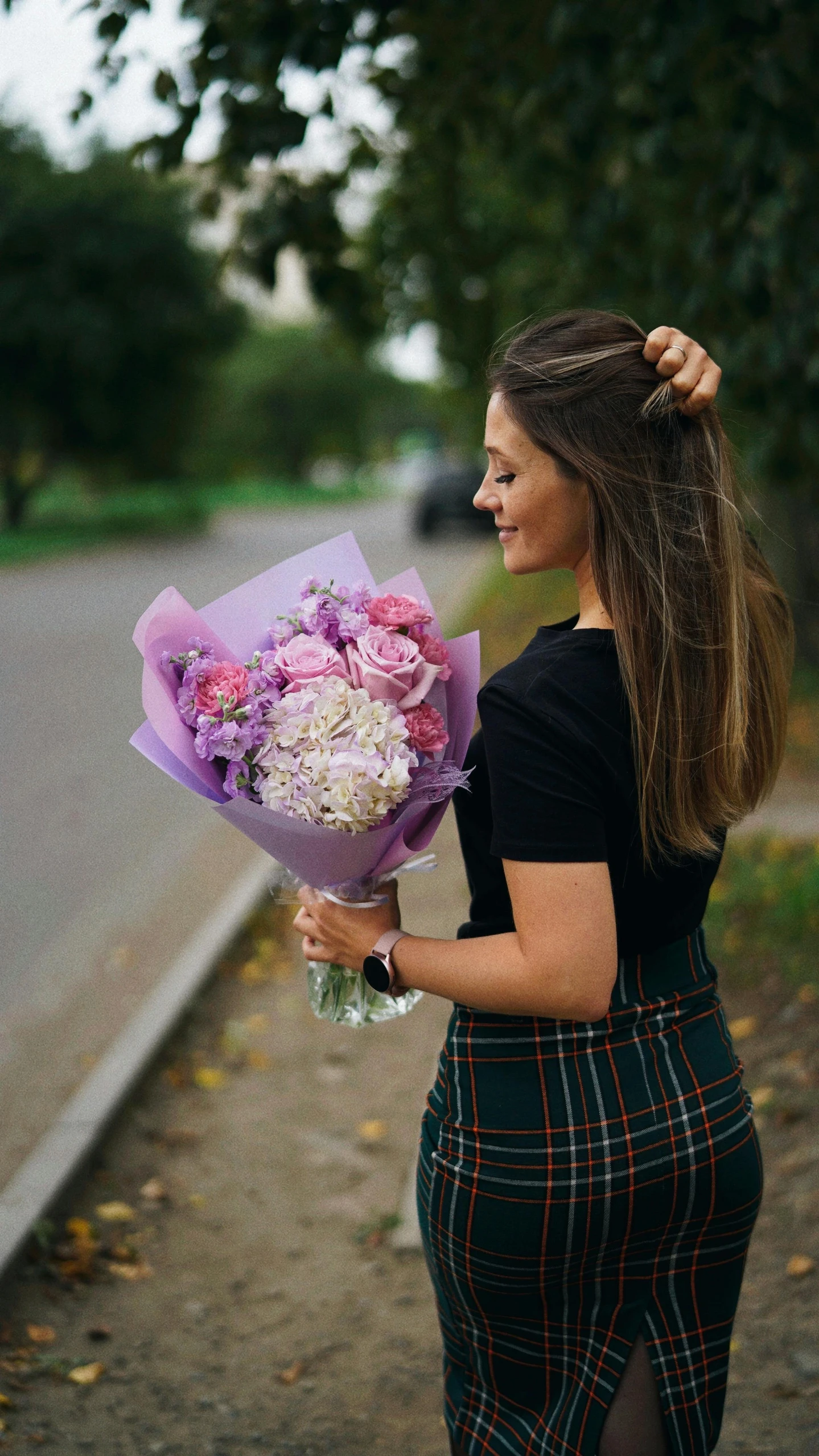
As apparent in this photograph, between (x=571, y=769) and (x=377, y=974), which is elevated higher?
(x=571, y=769)

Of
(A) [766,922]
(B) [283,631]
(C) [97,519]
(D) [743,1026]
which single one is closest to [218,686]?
(B) [283,631]

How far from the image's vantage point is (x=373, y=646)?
77.9 inches

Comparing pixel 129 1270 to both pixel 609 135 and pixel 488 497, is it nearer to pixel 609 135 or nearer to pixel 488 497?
pixel 488 497

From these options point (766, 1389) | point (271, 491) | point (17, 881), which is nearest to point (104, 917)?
point (17, 881)

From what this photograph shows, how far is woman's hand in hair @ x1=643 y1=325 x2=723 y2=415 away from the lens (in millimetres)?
1806

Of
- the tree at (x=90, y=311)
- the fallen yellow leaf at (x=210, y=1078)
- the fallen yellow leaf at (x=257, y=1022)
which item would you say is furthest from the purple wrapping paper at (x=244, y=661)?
the tree at (x=90, y=311)

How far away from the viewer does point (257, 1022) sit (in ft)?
17.2

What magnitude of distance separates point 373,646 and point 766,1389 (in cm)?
218

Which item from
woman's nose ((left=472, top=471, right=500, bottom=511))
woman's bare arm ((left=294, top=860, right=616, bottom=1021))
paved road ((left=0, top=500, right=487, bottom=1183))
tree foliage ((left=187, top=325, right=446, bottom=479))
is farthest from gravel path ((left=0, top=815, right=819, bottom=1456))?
tree foliage ((left=187, top=325, right=446, bottom=479))

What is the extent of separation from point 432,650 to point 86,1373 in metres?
2.13

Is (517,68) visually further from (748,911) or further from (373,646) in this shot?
(748,911)

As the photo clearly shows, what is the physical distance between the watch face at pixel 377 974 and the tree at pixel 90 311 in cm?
2886

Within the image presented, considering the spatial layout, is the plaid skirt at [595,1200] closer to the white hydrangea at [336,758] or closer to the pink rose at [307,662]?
the white hydrangea at [336,758]

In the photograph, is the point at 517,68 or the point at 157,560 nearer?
the point at 517,68
